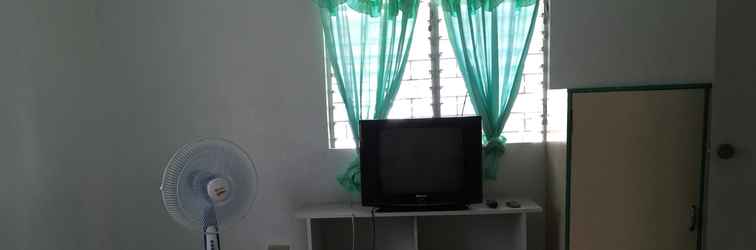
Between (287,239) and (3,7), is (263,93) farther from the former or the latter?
(3,7)

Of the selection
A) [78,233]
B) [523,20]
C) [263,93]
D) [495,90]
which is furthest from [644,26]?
[78,233]

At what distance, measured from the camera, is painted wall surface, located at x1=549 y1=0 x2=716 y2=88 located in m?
1.65

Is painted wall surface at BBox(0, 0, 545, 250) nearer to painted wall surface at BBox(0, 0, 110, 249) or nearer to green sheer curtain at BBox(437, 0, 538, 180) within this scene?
painted wall surface at BBox(0, 0, 110, 249)

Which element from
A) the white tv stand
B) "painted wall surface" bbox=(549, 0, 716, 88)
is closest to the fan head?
the white tv stand

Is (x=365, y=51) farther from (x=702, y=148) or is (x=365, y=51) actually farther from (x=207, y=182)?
(x=702, y=148)

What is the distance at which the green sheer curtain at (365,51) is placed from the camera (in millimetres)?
2020

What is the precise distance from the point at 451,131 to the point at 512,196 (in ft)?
2.13

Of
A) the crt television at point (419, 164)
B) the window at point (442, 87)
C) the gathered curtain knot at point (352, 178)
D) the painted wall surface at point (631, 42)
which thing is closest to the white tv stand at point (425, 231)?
the gathered curtain knot at point (352, 178)

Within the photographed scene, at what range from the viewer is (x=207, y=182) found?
145 cm

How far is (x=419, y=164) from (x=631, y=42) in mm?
1217

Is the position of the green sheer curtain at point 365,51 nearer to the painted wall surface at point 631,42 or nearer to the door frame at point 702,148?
the painted wall surface at point 631,42

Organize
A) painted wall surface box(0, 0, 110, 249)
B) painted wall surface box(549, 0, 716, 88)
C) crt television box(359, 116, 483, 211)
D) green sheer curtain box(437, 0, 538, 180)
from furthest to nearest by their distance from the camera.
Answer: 1. green sheer curtain box(437, 0, 538, 180)
2. crt television box(359, 116, 483, 211)
3. painted wall surface box(549, 0, 716, 88)
4. painted wall surface box(0, 0, 110, 249)

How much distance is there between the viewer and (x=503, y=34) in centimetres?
201

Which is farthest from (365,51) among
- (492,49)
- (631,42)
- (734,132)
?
(734,132)
